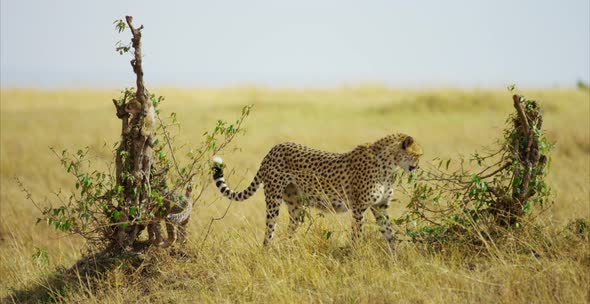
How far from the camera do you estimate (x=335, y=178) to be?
18.9 ft

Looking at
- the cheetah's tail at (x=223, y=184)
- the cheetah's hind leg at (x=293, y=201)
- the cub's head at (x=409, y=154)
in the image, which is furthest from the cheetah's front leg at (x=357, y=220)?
the cheetah's tail at (x=223, y=184)

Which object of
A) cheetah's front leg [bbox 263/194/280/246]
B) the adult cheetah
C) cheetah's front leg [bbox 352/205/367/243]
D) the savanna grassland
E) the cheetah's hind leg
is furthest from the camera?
the cheetah's hind leg

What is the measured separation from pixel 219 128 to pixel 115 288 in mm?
1328

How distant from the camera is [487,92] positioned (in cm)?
2095

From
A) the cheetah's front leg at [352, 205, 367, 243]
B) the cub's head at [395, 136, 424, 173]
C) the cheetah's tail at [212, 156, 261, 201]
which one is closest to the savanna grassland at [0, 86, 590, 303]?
the cheetah's front leg at [352, 205, 367, 243]

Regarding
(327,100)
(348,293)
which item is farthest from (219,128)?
(327,100)

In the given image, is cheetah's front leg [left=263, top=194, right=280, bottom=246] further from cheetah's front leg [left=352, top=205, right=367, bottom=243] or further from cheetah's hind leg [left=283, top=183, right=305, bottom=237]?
cheetah's front leg [left=352, top=205, right=367, bottom=243]

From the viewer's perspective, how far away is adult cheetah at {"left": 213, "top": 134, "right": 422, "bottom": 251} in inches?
216

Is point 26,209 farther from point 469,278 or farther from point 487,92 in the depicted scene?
point 487,92

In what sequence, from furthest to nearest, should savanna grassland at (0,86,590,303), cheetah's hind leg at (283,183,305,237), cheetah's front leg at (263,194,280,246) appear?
cheetah's hind leg at (283,183,305,237) → cheetah's front leg at (263,194,280,246) → savanna grassland at (0,86,590,303)

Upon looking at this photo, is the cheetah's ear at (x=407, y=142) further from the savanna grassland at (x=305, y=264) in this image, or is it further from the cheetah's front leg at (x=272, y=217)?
the cheetah's front leg at (x=272, y=217)

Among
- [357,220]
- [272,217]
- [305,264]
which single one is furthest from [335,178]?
[305,264]

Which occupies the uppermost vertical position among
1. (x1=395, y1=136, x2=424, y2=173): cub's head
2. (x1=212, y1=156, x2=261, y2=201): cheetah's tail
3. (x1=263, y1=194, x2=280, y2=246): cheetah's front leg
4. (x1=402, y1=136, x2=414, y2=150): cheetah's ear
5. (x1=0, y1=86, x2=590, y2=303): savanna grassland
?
(x1=402, y1=136, x2=414, y2=150): cheetah's ear

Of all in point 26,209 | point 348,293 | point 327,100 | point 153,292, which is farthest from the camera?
point 327,100
